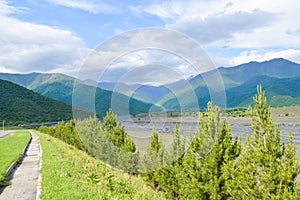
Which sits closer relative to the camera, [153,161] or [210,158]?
[210,158]

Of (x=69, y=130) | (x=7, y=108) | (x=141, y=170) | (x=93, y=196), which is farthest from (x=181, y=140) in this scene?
(x=7, y=108)

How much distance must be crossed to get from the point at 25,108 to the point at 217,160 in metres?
85.3

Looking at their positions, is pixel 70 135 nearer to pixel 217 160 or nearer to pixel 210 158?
pixel 210 158

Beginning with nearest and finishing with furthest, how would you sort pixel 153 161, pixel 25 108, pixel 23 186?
pixel 23 186, pixel 153 161, pixel 25 108

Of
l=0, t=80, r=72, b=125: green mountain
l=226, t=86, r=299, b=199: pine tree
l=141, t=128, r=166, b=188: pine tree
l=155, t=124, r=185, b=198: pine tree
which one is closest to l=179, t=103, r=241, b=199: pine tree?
l=226, t=86, r=299, b=199: pine tree

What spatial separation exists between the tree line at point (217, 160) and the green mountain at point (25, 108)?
208 ft

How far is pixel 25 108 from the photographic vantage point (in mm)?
91125

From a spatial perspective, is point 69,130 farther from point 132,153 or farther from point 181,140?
point 181,140

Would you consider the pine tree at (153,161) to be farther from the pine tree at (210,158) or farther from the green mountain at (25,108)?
the green mountain at (25,108)

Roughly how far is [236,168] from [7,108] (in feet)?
278

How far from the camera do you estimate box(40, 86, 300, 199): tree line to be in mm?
12117

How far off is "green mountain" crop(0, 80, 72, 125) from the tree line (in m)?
63.5

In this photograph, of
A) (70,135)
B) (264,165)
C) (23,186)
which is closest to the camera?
(23,186)

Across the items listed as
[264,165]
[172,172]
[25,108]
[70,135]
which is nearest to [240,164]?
[264,165]
